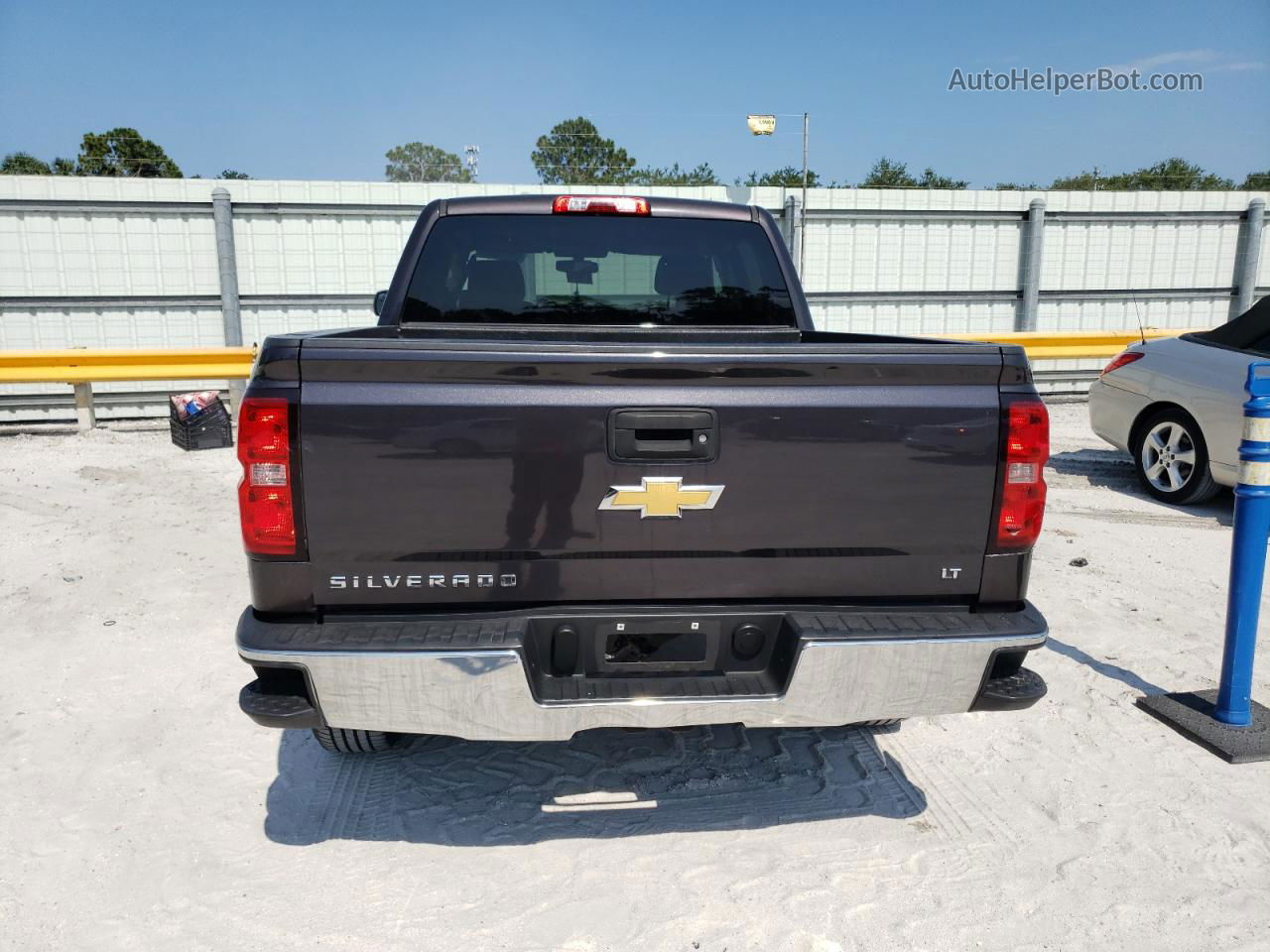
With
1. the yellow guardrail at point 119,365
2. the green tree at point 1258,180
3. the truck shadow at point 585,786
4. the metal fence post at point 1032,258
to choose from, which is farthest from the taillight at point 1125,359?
the green tree at point 1258,180

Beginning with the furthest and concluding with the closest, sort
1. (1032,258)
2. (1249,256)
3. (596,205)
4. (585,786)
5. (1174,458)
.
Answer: (1249,256) < (1032,258) < (1174,458) < (596,205) < (585,786)

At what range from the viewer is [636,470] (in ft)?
7.95

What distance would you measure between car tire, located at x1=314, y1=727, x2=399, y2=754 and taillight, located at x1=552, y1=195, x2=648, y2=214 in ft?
7.49

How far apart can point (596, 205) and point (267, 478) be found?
2027 mm

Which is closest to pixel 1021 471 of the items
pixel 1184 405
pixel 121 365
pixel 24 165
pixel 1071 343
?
pixel 1184 405

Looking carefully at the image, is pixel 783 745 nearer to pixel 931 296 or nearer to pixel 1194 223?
pixel 931 296

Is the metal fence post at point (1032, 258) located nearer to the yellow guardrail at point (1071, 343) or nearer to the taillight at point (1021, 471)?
the yellow guardrail at point (1071, 343)

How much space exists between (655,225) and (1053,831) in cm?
287

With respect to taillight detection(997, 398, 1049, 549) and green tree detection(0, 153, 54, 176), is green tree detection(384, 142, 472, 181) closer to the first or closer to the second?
green tree detection(0, 153, 54, 176)

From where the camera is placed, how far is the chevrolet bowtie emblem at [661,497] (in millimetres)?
2424

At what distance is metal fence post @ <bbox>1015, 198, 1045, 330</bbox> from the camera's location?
42.0 ft

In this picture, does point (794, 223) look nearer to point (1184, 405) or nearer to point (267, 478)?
point (1184, 405)

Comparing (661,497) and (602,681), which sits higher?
(661,497)

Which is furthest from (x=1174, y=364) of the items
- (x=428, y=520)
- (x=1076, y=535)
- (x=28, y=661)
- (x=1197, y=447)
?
(x=28, y=661)
